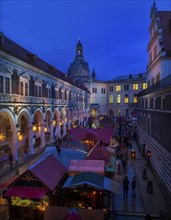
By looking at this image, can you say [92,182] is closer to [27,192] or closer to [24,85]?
[27,192]

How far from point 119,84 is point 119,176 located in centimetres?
5986

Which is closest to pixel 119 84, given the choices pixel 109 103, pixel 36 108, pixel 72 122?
pixel 109 103

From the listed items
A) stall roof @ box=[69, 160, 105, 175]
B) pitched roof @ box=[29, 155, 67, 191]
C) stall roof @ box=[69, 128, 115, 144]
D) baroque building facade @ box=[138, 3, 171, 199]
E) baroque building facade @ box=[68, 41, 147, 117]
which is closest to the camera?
pitched roof @ box=[29, 155, 67, 191]

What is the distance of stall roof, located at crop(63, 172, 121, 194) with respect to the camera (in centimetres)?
1109

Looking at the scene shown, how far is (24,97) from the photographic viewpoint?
24109mm

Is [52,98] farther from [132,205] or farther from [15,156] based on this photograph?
[132,205]

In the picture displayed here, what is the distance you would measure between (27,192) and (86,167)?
12.6 ft

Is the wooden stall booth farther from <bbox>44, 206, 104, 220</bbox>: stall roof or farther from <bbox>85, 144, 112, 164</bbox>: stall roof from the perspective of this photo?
<bbox>85, 144, 112, 164</bbox>: stall roof

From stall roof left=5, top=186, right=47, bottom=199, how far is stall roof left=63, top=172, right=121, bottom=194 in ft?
4.17

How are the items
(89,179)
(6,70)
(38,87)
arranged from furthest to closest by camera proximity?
(38,87) → (6,70) → (89,179)

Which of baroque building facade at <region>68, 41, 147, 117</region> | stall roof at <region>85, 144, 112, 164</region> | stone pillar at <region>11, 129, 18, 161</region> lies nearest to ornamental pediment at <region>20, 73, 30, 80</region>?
stone pillar at <region>11, 129, 18, 161</region>

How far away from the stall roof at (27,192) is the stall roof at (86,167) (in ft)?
9.28

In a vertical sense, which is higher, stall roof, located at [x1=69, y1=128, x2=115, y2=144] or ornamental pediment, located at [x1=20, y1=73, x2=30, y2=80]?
ornamental pediment, located at [x1=20, y1=73, x2=30, y2=80]

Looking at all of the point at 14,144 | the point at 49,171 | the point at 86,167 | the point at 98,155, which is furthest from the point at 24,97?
the point at 49,171
